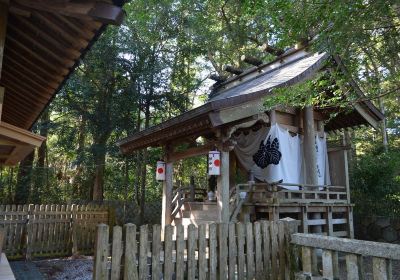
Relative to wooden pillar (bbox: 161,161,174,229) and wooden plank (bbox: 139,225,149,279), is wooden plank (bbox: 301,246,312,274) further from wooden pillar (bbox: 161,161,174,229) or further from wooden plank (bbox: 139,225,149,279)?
wooden pillar (bbox: 161,161,174,229)

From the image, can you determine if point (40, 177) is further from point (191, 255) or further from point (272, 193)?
point (191, 255)

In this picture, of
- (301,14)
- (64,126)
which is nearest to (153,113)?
(64,126)

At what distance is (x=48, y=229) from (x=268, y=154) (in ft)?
21.8

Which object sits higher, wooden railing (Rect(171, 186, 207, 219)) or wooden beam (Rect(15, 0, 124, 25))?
wooden beam (Rect(15, 0, 124, 25))

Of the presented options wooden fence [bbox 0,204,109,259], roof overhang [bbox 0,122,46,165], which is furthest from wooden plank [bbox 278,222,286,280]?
wooden fence [bbox 0,204,109,259]

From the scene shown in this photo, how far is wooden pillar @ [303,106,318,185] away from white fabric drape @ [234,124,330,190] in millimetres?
294

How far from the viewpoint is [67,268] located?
26.0 ft

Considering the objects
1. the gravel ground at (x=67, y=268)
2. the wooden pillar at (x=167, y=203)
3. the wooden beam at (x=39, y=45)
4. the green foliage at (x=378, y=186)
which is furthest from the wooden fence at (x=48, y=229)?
the green foliage at (x=378, y=186)

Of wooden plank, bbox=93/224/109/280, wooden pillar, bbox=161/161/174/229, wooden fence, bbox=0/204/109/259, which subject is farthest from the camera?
wooden pillar, bbox=161/161/174/229

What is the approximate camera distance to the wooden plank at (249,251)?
4027 mm

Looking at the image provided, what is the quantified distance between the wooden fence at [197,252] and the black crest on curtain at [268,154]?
Result: 4976 millimetres

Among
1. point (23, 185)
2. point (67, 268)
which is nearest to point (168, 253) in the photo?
point (67, 268)

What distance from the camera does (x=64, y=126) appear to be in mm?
14273

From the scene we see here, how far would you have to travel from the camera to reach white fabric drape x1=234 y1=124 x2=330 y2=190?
30.3 feet
